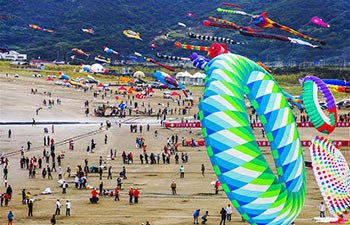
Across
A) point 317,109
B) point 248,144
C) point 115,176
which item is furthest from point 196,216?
point 115,176

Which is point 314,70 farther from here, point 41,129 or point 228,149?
point 228,149

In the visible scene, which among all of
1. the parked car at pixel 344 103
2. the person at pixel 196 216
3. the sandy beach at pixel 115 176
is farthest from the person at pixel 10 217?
the parked car at pixel 344 103

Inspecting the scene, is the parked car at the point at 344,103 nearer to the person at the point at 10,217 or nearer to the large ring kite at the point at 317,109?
the large ring kite at the point at 317,109

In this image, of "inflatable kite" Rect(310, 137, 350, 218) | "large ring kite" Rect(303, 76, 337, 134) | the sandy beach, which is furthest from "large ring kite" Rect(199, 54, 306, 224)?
the sandy beach

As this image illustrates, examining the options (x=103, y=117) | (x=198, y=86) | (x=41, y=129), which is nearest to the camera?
(x=41, y=129)

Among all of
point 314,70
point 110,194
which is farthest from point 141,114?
point 314,70

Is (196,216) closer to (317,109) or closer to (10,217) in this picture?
(317,109)

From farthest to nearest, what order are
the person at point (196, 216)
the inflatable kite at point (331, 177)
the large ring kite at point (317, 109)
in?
the person at point (196, 216), the large ring kite at point (317, 109), the inflatable kite at point (331, 177)
